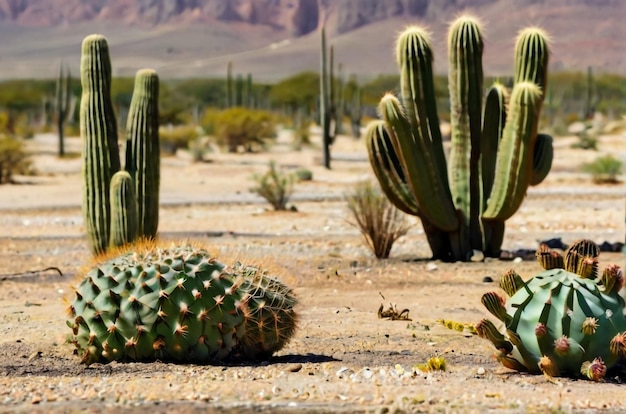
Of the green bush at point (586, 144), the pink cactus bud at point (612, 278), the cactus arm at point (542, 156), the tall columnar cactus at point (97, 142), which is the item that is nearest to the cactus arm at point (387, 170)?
the cactus arm at point (542, 156)

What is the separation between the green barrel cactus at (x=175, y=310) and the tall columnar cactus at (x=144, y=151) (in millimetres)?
5716

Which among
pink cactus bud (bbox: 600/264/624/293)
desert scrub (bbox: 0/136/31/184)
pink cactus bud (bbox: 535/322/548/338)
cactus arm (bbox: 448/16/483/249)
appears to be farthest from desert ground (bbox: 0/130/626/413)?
desert scrub (bbox: 0/136/31/184)

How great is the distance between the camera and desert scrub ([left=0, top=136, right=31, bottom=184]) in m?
31.9

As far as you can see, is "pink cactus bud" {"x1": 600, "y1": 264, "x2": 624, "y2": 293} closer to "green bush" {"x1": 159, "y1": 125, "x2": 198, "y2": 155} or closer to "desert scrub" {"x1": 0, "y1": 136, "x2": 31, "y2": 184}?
"desert scrub" {"x1": 0, "y1": 136, "x2": 31, "y2": 184}

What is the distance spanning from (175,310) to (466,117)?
7844 mm

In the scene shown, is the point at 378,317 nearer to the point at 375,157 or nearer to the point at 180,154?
the point at 375,157

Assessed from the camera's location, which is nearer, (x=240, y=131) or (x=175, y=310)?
(x=175, y=310)

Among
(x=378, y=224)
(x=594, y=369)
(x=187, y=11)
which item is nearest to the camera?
(x=594, y=369)

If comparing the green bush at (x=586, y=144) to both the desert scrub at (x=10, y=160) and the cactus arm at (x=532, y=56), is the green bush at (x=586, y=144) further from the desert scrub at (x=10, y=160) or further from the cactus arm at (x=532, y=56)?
the cactus arm at (x=532, y=56)

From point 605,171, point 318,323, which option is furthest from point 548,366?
point 605,171

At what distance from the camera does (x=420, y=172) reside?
13.7m

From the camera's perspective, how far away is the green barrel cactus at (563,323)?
6.76 metres

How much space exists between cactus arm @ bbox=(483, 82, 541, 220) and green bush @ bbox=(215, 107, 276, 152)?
110 ft

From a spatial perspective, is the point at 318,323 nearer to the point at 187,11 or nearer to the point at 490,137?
the point at 490,137
